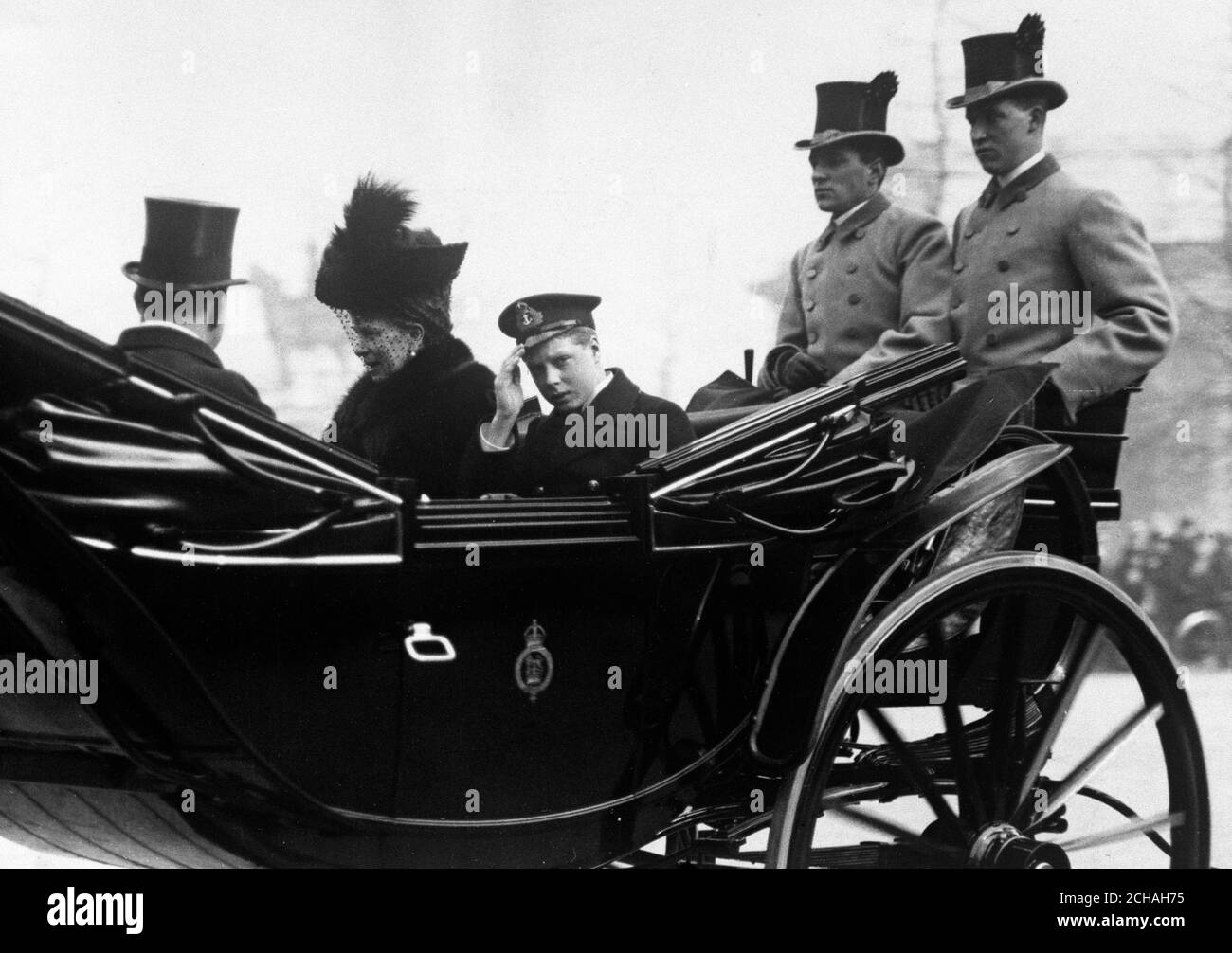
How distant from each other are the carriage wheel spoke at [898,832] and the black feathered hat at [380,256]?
1.28 meters

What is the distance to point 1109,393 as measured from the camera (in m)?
2.46

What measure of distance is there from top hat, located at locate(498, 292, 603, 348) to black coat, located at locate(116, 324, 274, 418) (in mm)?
451

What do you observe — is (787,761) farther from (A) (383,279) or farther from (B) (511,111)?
(B) (511,111)

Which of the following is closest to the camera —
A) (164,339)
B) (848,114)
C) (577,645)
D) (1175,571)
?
(164,339)

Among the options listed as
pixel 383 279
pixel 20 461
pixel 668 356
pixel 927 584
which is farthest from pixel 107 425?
pixel 927 584

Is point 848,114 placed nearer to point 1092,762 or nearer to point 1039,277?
point 1039,277

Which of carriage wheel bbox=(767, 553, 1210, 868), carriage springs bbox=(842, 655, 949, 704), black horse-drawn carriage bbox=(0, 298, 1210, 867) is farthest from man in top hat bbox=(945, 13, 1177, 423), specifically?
carriage springs bbox=(842, 655, 949, 704)

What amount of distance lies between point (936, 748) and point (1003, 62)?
137 centimetres

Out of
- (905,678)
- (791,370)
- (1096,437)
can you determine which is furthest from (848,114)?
(905,678)

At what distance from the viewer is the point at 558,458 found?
2.25 m

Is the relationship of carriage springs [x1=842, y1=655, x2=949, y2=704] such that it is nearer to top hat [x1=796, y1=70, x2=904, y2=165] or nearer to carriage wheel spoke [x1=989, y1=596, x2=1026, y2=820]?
carriage wheel spoke [x1=989, y1=596, x2=1026, y2=820]

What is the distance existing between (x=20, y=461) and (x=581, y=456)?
3.00 feet

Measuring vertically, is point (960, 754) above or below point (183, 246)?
below
